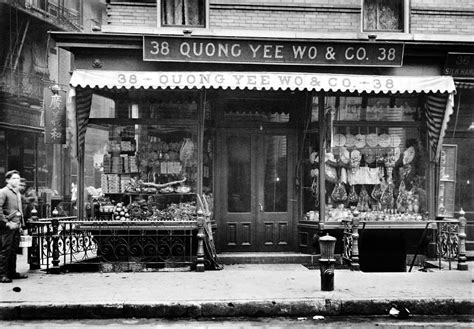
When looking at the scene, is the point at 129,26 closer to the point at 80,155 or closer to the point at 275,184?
the point at 80,155

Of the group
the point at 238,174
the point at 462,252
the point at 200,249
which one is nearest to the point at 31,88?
the point at 238,174

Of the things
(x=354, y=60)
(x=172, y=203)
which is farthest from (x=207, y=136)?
(x=354, y=60)

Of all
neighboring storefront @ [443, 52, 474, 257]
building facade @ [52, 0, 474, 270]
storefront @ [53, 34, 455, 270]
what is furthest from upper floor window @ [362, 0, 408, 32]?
neighboring storefront @ [443, 52, 474, 257]

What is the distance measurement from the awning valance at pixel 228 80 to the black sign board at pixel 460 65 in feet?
5.45

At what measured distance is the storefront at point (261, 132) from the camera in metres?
11.6

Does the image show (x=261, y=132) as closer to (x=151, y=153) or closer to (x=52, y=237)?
(x=151, y=153)

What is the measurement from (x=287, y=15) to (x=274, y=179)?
3.65 meters

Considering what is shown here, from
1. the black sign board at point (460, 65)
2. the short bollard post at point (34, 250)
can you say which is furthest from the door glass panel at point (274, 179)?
the short bollard post at point (34, 250)

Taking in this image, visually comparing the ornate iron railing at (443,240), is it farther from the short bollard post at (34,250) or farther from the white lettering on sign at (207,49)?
the short bollard post at (34,250)

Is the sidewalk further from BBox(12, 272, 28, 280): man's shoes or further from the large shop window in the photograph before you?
the large shop window

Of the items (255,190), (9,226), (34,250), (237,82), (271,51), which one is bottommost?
(34,250)

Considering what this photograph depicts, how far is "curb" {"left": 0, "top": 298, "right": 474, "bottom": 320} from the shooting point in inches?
318

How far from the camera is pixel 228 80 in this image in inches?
445

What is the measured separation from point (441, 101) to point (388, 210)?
2.64 m
